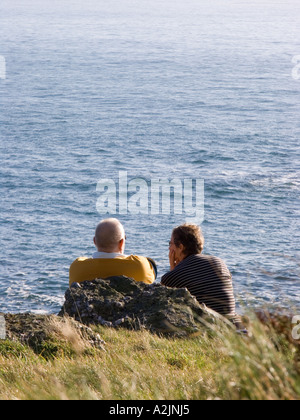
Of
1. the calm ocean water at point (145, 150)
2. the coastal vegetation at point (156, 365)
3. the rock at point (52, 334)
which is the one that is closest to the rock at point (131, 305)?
the coastal vegetation at point (156, 365)

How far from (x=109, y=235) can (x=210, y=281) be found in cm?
123

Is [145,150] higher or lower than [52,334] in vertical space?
lower

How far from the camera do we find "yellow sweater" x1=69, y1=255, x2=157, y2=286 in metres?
7.04

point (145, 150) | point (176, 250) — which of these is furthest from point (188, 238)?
point (145, 150)

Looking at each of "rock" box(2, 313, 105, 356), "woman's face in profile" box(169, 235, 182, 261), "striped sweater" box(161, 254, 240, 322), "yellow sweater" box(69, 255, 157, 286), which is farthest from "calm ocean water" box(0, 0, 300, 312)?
"yellow sweater" box(69, 255, 157, 286)

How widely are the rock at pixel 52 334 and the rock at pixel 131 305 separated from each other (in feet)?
1.06

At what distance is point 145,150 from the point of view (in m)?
108

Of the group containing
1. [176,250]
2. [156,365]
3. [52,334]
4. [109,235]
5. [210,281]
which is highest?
[109,235]

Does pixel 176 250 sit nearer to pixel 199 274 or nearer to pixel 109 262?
pixel 199 274

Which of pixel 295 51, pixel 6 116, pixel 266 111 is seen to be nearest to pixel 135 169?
pixel 6 116

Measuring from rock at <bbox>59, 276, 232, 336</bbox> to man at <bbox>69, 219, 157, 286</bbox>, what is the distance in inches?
8.0

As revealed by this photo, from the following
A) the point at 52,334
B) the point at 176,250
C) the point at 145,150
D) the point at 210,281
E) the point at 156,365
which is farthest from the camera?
the point at 145,150

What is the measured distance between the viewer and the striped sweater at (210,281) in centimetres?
658

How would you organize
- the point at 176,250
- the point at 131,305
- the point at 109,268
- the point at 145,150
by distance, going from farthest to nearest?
the point at 145,150
the point at 109,268
the point at 176,250
the point at 131,305
